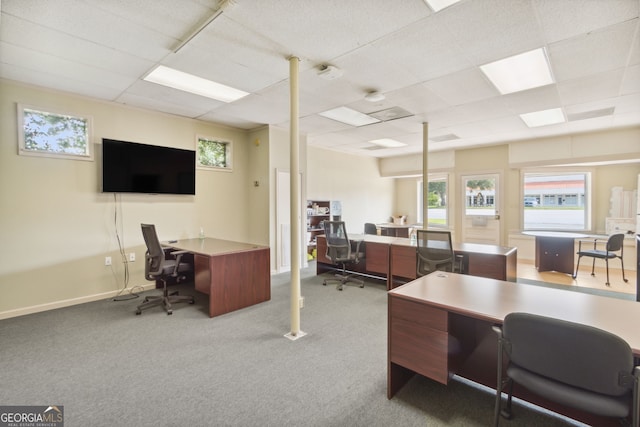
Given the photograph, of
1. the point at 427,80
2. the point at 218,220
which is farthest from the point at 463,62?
the point at 218,220

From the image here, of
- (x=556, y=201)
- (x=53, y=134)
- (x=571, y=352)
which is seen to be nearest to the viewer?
(x=571, y=352)

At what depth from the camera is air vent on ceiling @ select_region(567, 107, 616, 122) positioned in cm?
427

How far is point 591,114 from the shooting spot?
4.46m

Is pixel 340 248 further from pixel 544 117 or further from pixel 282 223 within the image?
pixel 544 117

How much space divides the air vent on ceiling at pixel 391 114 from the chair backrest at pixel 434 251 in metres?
1.93

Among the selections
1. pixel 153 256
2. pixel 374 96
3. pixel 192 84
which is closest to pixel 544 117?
pixel 374 96

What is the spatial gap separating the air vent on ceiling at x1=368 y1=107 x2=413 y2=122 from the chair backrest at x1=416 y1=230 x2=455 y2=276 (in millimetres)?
1926

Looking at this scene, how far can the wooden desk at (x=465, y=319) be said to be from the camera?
5.20ft

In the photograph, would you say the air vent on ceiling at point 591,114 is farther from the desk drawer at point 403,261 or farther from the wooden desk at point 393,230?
the wooden desk at point 393,230

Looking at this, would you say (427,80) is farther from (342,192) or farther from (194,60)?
(342,192)

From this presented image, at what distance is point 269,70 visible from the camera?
315 centimetres

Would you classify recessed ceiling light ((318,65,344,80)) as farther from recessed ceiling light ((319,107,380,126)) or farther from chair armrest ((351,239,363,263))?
chair armrest ((351,239,363,263))

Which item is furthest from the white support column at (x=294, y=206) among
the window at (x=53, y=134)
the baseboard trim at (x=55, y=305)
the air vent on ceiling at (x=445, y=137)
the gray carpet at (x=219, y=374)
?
the air vent on ceiling at (x=445, y=137)

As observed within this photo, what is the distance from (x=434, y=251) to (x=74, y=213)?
4.76 meters
